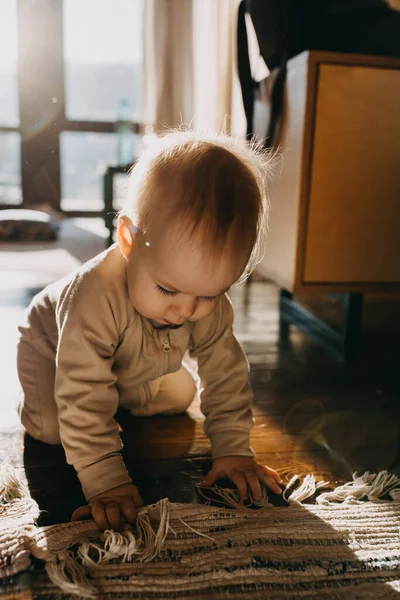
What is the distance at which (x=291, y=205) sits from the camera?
1028 millimetres

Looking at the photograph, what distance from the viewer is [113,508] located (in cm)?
54

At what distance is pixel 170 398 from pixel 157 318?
0.86ft

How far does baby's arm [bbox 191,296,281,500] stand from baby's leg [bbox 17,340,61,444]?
0.63ft

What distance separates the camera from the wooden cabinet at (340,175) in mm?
965

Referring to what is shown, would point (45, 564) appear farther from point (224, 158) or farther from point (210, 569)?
point (224, 158)

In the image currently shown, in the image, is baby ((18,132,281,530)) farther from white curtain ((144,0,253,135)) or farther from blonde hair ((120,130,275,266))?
white curtain ((144,0,253,135))

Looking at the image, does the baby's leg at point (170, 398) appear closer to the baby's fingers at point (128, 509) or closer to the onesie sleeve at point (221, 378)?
the onesie sleeve at point (221, 378)

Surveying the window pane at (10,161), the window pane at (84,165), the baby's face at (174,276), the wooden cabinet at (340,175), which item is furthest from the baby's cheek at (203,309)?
the window pane at (10,161)

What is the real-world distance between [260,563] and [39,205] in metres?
3.08

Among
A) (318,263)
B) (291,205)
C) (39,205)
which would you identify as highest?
(291,205)

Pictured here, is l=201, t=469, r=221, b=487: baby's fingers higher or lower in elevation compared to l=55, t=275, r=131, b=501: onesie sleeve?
lower

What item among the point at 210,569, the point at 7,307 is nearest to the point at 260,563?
the point at 210,569

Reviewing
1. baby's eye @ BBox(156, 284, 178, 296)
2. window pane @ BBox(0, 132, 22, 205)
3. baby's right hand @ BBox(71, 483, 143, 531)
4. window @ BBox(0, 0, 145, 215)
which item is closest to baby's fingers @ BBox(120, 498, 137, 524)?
baby's right hand @ BBox(71, 483, 143, 531)

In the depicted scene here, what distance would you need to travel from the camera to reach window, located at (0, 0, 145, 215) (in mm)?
3020
